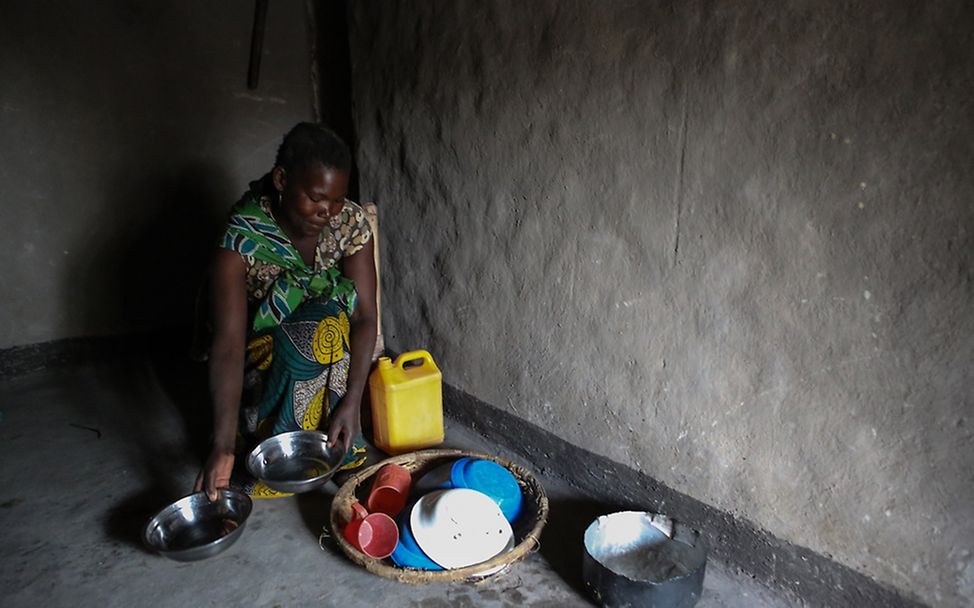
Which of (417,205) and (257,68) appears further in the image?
(257,68)

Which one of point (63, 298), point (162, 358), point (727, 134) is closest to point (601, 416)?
point (727, 134)

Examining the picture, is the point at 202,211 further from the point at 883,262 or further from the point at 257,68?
the point at 883,262

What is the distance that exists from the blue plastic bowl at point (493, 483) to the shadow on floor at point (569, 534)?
14 cm

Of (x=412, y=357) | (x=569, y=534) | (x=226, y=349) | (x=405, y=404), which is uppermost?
(x=226, y=349)

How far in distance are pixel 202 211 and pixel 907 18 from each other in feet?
11.1

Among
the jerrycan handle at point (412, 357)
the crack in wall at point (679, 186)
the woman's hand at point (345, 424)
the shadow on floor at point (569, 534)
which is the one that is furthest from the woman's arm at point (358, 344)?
the crack in wall at point (679, 186)

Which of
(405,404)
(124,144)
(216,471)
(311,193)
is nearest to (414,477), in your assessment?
(405,404)

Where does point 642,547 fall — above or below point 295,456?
below

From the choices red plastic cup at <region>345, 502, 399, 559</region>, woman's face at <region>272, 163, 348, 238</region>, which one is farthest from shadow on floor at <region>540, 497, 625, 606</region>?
woman's face at <region>272, 163, 348, 238</region>

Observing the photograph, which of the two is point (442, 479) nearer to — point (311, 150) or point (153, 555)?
point (153, 555)

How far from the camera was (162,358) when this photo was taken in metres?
3.47

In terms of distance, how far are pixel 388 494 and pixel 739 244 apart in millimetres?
1279

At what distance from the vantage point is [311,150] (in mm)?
1873

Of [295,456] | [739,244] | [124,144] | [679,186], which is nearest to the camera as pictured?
[739,244]
